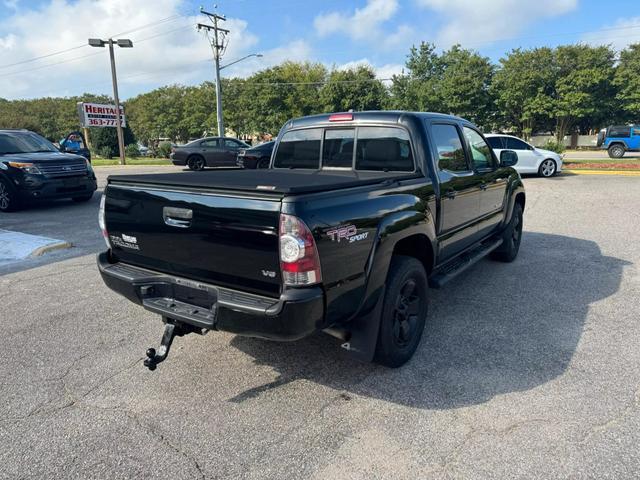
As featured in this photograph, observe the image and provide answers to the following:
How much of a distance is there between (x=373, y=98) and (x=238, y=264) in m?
44.6

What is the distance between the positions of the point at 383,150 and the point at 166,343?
8.02ft

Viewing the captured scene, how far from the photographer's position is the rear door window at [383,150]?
3855 millimetres

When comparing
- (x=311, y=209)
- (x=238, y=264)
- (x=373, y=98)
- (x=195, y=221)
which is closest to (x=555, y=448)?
(x=311, y=209)

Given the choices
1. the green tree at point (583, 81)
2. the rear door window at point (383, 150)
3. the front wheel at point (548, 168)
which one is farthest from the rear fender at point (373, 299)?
the green tree at point (583, 81)

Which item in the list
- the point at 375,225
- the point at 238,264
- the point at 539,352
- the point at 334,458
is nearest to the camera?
the point at 334,458

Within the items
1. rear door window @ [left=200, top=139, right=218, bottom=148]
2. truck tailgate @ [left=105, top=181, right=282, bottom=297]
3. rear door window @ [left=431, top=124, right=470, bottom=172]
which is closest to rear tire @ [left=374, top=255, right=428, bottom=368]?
truck tailgate @ [left=105, top=181, right=282, bottom=297]

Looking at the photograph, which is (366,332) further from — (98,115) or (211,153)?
(98,115)

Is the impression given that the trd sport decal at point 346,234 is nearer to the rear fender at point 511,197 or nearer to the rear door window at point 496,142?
the rear fender at point 511,197

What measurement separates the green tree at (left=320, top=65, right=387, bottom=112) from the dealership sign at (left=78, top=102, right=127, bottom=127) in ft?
67.7

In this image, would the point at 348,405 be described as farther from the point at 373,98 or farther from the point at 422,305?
the point at 373,98

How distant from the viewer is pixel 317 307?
2.47 metres

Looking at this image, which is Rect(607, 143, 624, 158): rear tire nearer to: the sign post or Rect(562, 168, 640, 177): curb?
Rect(562, 168, 640, 177): curb

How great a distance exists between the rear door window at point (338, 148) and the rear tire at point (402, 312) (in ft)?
4.39

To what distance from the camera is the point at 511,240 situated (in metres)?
5.95
